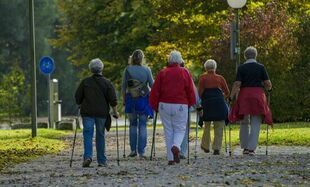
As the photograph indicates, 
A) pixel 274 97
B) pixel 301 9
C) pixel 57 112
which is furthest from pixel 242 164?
pixel 301 9

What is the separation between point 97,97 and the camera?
17.0 metres

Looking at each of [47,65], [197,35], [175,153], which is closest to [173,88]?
[175,153]

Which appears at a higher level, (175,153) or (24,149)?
(175,153)

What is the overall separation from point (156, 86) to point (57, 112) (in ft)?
82.0

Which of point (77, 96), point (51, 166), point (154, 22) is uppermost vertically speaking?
point (154, 22)

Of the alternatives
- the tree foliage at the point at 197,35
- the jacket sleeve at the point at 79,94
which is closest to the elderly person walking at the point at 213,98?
the jacket sleeve at the point at 79,94

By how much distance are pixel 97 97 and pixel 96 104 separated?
0.41ft

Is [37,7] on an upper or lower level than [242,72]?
upper

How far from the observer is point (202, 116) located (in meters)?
19.5

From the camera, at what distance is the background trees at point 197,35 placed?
36844 millimetres

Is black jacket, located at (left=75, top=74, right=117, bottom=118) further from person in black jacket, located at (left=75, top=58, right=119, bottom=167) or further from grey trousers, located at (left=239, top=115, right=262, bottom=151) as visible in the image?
grey trousers, located at (left=239, top=115, right=262, bottom=151)

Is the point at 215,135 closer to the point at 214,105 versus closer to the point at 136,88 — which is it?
the point at 214,105

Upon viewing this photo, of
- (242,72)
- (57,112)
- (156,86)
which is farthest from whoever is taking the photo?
(57,112)

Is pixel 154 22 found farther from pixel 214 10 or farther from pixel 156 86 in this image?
pixel 156 86
